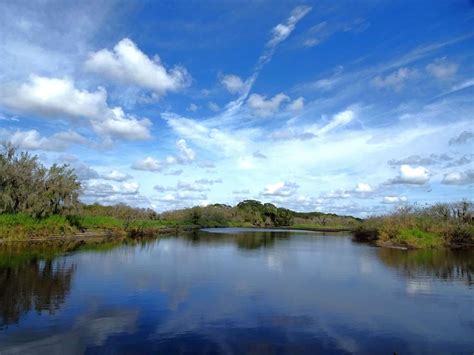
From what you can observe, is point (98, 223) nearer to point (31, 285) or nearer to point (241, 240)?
point (241, 240)

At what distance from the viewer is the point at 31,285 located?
706 inches

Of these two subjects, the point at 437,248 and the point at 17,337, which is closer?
the point at 17,337

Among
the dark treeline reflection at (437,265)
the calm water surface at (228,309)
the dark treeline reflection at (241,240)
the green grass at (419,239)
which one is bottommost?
the calm water surface at (228,309)

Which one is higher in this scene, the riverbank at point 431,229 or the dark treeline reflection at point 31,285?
the riverbank at point 431,229

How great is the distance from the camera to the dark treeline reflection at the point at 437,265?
2490cm

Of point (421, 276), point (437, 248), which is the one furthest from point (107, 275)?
point (437, 248)

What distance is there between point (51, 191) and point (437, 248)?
144 feet

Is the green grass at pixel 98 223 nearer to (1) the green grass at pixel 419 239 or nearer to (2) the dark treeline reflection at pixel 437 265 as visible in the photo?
(2) the dark treeline reflection at pixel 437 265

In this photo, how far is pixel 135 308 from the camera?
1480 cm

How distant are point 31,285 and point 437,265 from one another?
87.4ft

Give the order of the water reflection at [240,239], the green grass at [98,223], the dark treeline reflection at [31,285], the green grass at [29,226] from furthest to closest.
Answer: the green grass at [98,223] → the water reflection at [240,239] → the green grass at [29,226] → the dark treeline reflection at [31,285]

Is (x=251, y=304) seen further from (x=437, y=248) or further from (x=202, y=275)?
(x=437, y=248)

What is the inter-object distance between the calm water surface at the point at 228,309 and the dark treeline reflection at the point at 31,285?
0.04m

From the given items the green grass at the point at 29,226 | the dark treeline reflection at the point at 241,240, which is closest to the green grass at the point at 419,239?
the dark treeline reflection at the point at 241,240
